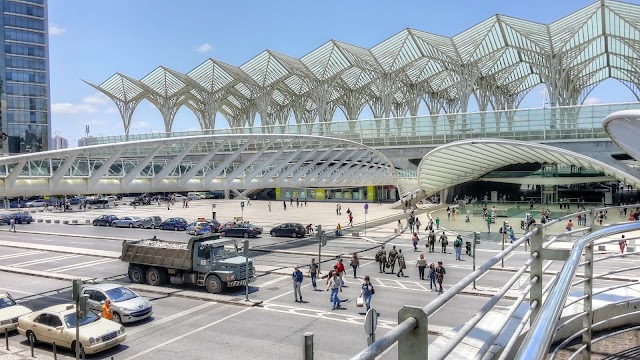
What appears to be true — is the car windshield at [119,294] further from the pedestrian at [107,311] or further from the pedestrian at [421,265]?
the pedestrian at [421,265]

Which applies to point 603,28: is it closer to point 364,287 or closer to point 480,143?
point 480,143

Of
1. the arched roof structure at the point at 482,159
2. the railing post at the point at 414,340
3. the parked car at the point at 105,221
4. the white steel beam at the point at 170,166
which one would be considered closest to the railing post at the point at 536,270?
the railing post at the point at 414,340

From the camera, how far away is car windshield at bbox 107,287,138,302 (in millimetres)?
16281

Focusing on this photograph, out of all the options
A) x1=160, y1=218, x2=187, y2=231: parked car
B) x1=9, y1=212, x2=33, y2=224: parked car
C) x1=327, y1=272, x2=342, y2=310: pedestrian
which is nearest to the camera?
x1=327, y1=272, x2=342, y2=310: pedestrian

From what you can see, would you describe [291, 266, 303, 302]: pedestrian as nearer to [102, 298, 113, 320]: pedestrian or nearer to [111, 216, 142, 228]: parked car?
[102, 298, 113, 320]: pedestrian

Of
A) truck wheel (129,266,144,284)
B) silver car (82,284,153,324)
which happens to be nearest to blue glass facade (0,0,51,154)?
truck wheel (129,266,144,284)

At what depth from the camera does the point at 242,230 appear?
37844 mm

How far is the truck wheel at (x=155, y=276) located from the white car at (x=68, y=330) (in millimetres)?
6487

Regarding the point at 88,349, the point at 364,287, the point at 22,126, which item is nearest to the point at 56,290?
the point at 88,349

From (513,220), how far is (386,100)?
133ft

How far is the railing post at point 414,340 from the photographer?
1.55 meters

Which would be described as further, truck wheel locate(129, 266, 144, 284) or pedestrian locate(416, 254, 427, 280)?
pedestrian locate(416, 254, 427, 280)

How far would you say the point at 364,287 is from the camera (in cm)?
1658

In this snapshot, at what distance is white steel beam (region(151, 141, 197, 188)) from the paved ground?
15.7ft
